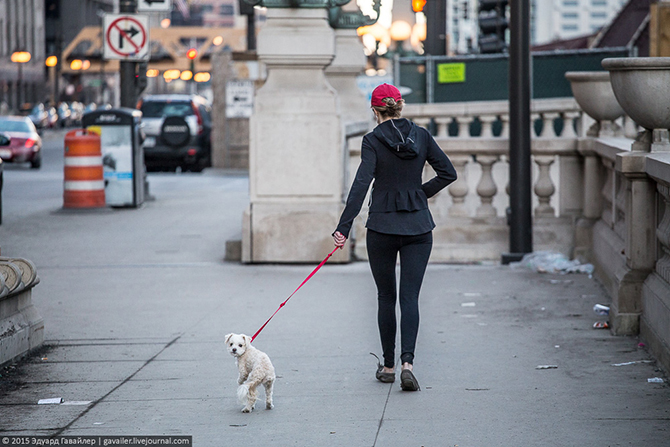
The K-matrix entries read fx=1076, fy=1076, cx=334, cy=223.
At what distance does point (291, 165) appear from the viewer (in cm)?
1083

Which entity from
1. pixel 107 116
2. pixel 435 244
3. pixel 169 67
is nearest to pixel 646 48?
pixel 107 116

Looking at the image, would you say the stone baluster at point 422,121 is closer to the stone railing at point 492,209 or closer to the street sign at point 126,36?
the street sign at point 126,36

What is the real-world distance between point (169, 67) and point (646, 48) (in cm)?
5388

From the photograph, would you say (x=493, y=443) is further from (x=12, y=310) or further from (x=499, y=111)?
(x=499, y=111)

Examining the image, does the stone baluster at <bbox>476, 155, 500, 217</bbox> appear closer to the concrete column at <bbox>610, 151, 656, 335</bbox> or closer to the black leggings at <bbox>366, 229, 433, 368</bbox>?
the concrete column at <bbox>610, 151, 656, 335</bbox>

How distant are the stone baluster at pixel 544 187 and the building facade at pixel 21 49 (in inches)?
2451

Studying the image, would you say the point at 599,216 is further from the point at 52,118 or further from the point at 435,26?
the point at 52,118

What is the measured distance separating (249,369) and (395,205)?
129 centimetres

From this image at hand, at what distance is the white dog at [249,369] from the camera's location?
17.9ft

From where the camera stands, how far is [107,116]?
54.0 ft

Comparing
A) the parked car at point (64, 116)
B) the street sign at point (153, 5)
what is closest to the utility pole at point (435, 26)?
the street sign at point (153, 5)

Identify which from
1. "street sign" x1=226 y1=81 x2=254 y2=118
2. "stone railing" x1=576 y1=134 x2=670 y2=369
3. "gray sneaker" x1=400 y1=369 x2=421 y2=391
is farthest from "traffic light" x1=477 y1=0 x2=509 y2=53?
"gray sneaker" x1=400 y1=369 x2=421 y2=391

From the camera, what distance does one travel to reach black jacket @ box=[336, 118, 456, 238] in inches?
240

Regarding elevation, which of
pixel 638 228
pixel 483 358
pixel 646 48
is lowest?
pixel 483 358
